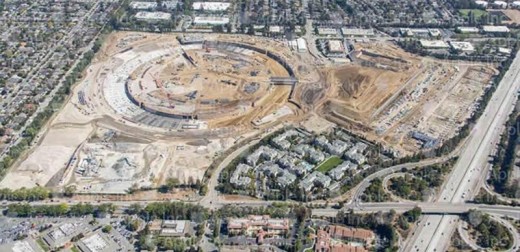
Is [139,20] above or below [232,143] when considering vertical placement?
above

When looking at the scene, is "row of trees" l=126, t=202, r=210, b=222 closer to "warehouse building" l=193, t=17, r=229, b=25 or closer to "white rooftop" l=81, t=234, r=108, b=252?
"white rooftop" l=81, t=234, r=108, b=252

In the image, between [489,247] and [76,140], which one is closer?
[489,247]

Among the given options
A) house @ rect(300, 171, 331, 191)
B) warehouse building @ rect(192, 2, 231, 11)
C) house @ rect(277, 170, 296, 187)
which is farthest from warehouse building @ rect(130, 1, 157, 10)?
house @ rect(300, 171, 331, 191)

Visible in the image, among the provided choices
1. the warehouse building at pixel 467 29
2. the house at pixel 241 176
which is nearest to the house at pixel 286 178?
the house at pixel 241 176

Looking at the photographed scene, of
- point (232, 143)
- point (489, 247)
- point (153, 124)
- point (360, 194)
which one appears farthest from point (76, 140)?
point (489, 247)

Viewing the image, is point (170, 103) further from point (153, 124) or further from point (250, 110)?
point (250, 110)

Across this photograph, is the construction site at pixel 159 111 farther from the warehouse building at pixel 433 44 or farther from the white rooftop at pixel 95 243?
the warehouse building at pixel 433 44

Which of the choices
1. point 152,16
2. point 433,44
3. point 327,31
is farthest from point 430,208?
point 152,16
